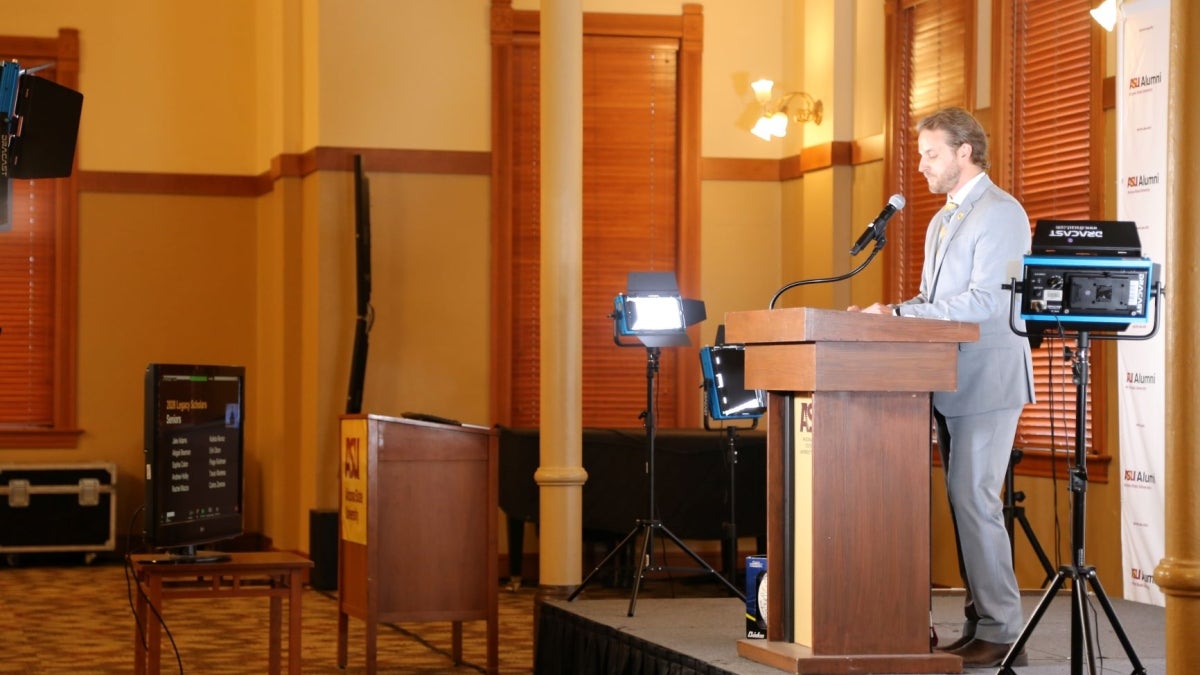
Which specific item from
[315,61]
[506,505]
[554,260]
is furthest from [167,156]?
[554,260]

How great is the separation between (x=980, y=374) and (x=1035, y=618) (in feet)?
2.51

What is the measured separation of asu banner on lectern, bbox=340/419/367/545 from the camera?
6.34 m

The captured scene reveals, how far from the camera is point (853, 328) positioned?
14.0 feet

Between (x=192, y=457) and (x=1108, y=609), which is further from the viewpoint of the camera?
(x=192, y=457)

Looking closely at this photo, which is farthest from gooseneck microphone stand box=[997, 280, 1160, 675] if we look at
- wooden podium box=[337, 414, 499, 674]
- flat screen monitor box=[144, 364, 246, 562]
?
wooden podium box=[337, 414, 499, 674]

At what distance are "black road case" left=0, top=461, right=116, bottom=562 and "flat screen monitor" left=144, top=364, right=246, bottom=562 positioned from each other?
527 centimetres

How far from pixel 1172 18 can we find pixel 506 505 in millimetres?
6007

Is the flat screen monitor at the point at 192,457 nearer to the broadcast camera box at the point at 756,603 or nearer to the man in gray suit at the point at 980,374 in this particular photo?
the broadcast camera box at the point at 756,603

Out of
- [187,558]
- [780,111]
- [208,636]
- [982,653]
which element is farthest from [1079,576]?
[780,111]

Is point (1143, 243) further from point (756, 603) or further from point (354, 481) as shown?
point (354, 481)

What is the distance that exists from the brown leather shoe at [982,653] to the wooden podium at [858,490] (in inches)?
9.0

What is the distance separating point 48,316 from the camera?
10.6 metres

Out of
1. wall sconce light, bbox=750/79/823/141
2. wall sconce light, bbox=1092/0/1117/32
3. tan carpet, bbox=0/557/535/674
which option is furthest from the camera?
wall sconce light, bbox=750/79/823/141

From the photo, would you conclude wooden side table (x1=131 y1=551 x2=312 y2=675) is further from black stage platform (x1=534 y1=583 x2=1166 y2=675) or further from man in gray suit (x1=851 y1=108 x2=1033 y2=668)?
man in gray suit (x1=851 y1=108 x2=1033 y2=668)
